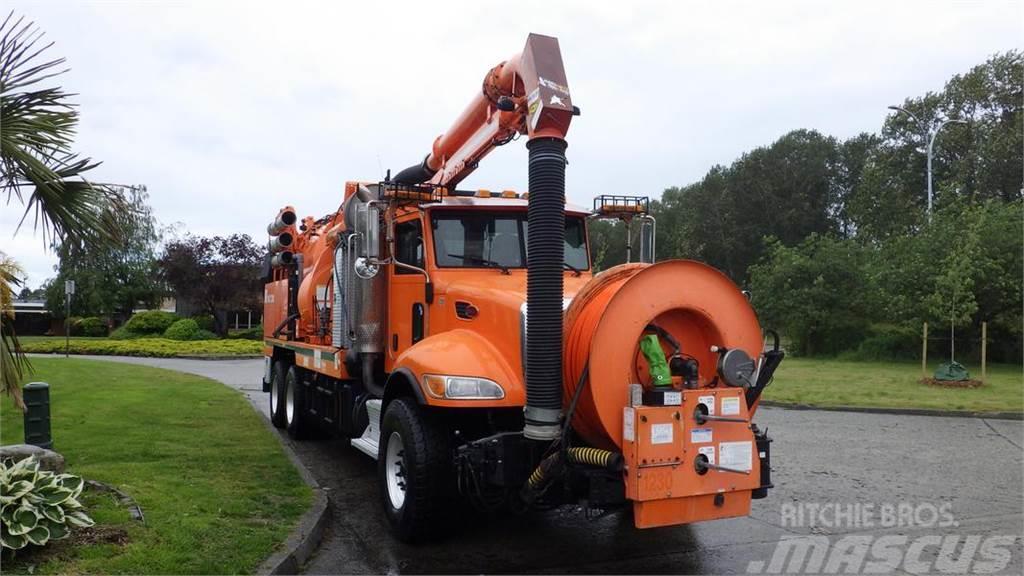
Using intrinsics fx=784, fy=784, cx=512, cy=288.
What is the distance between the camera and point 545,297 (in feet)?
15.8

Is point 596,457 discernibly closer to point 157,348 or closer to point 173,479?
point 173,479

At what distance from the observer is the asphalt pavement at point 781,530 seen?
554 centimetres

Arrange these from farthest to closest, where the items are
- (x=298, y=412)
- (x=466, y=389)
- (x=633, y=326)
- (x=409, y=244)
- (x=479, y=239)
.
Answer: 1. (x=298, y=412)
2. (x=409, y=244)
3. (x=479, y=239)
4. (x=466, y=389)
5. (x=633, y=326)

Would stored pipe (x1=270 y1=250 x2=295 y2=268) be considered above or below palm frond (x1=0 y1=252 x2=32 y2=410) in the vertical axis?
above

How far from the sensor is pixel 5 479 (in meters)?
4.90

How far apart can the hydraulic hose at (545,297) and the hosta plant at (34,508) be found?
2.99 metres

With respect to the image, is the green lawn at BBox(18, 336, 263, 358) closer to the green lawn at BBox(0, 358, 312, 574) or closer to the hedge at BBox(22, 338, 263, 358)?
the hedge at BBox(22, 338, 263, 358)

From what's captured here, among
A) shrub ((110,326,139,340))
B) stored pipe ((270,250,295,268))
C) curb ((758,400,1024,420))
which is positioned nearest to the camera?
stored pipe ((270,250,295,268))

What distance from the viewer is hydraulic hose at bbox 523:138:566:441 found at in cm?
483

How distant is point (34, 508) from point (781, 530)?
542cm

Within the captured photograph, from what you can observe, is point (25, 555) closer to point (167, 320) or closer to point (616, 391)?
point (616, 391)

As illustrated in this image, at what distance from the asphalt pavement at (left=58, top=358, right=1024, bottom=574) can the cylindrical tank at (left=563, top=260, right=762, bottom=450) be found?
1.27 m

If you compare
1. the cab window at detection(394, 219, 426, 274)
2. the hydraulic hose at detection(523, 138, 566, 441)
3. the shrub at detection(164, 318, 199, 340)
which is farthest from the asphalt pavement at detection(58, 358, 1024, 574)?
the shrub at detection(164, 318, 199, 340)

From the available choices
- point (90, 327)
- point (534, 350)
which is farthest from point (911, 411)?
point (90, 327)
